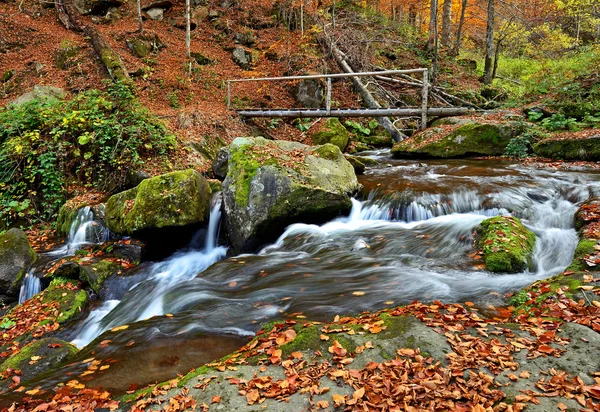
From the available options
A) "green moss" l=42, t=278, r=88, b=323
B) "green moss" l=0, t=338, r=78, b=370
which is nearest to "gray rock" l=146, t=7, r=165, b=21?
"green moss" l=42, t=278, r=88, b=323

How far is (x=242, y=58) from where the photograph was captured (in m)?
17.4

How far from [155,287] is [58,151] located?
5767 mm

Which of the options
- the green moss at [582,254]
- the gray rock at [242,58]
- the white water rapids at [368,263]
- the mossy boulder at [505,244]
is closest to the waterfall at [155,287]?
the white water rapids at [368,263]

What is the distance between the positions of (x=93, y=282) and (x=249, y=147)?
12.2ft

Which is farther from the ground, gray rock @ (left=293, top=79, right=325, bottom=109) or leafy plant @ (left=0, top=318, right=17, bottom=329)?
gray rock @ (left=293, top=79, right=325, bottom=109)

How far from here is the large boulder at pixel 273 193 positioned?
22.5ft

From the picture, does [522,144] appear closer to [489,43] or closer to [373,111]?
[373,111]

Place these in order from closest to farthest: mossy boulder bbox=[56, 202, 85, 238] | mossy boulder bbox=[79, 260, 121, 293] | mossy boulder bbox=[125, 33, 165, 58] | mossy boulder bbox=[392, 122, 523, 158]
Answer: mossy boulder bbox=[79, 260, 121, 293] → mossy boulder bbox=[56, 202, 85, 238] → mossy boulder bbox=[392, 122, 523, 158] → mossy boulder bbox=[125, 33, 165, 58]

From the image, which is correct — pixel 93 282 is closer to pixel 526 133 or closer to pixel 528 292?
pixel 528 292

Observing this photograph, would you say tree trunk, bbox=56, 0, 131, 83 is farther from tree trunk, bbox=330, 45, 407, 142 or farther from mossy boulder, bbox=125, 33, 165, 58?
tree trunk, bbox=330, 45, 407, 142

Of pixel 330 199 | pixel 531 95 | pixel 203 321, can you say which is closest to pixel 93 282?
pixel 203 321

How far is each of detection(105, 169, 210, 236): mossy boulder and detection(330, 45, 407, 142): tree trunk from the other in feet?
29.3

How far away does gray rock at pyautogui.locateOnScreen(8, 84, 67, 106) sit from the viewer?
11133mm

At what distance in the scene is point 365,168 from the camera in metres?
10.2
